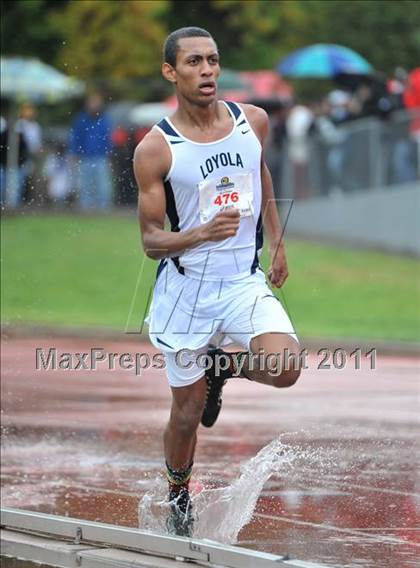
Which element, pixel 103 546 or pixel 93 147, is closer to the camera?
pixel 103 546

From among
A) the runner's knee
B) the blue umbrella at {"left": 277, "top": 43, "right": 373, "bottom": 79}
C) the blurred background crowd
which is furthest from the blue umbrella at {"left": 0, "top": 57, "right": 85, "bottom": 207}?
the runner's knee

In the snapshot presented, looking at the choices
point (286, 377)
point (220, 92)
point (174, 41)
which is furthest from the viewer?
point (220, 92)

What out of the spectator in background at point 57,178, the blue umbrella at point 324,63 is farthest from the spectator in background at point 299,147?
the spectator in background at point 57,178

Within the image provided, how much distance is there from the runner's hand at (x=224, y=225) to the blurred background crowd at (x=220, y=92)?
6294mm

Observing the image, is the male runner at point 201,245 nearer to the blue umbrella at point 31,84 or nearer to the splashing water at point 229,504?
the splashing water at point 229,504

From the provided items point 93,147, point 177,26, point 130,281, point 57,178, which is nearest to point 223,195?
point 93,147

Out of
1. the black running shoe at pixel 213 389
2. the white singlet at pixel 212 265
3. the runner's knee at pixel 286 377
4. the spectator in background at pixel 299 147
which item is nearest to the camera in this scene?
the runner's knee at pixel 286 377

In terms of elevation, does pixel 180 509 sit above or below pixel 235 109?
below

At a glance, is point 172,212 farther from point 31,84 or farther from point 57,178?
point 31,84

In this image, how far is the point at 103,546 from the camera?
7914mm

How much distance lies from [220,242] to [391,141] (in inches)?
673

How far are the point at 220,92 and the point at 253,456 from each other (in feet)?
73.5

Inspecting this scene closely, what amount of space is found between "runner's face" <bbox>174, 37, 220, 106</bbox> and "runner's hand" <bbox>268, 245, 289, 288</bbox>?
2.91 feet

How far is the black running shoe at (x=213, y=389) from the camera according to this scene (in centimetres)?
798
